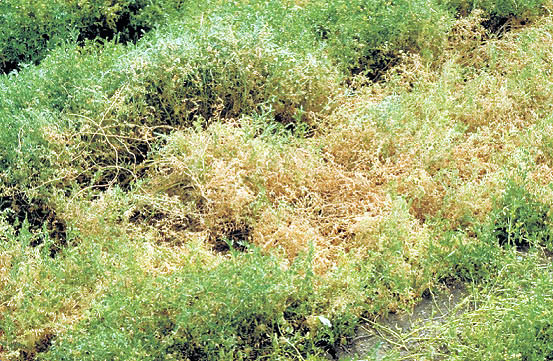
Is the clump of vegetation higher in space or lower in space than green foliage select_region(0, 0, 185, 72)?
lower

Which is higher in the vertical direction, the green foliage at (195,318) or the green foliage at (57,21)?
the green foliage at (57,21)

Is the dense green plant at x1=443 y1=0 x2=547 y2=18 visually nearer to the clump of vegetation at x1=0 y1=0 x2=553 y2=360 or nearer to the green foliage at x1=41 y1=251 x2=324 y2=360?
the clump of vegetation at x1=0 y1=0 x2=553 y2=360

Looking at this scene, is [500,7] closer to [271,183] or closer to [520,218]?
[520,218]

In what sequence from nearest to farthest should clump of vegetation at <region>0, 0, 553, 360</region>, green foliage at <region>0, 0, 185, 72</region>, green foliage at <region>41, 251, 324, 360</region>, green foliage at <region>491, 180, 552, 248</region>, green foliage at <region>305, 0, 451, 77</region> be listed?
green foliage at <region>41, 251, 324, 360</region> → clump of vegetation at <region>0, 0, 553, 360</region> → green foliage at <region>491, 180, 552, 248</region> → green foliage at <region>305, 0, 451, 77</region> → green foliage at <region>0, 0, 185, 72</region>

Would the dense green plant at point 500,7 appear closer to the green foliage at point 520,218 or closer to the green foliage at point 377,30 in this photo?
the green foliage at point 377,30

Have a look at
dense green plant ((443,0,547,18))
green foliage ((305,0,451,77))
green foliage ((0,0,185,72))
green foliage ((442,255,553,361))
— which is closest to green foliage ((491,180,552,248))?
green foliage ((442,255,553,361))

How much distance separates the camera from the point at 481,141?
4.84 metres

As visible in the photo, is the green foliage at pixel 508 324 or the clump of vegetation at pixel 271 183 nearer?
the green foliage at pixel 508 324

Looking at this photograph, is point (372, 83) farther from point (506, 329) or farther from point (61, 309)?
point (61, 309)

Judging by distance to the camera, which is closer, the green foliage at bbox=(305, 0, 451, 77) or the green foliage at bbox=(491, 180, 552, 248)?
the green foliage at bbox=(491, 180, 552, 248)

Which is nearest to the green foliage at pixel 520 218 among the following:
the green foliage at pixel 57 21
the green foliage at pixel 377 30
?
the green foliage at pixel 377 30

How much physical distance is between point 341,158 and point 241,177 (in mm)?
712

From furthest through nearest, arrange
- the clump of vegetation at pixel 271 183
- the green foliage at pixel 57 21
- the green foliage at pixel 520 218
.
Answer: the green foliage at pixel 57 21
the green foliage at pixel 520 218
the clump of vegetation at pixel 271 183

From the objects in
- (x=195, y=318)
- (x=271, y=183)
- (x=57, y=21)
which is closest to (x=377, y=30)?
(x=271, y=183)
